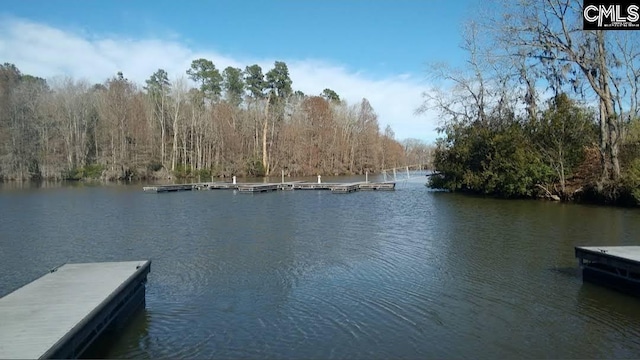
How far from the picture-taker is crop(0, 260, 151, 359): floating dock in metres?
4.29

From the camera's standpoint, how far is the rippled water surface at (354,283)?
5527 mm

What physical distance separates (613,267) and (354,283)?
13.8 ft

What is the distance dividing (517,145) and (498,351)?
71.4ft

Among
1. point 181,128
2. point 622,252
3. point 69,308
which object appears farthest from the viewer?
point 181,128

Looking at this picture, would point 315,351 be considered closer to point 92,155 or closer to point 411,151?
point 92,155

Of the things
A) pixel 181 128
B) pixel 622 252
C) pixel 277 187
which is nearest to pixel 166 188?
pixel 277 187

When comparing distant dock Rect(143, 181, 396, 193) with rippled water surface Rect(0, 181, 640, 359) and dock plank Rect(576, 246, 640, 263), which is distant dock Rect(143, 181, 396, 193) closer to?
rippled water surface Rect(0, 181, 640, 359)

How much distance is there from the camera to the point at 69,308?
17.3ft

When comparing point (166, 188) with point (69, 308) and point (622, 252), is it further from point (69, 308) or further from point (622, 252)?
point (622, 252)

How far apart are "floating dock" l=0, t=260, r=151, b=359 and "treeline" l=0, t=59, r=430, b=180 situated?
43799 mm

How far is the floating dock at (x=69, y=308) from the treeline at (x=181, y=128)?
43799 millimetres

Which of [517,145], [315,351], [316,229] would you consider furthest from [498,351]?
[517,145]

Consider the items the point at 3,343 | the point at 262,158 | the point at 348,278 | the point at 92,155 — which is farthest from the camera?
the point at 262,158

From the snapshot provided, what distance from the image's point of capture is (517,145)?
24891mm
